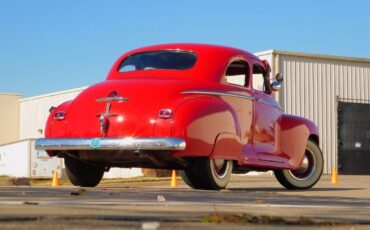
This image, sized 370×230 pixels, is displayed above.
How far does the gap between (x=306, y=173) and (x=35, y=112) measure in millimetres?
36596

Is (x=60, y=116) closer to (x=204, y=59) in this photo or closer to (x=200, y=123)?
(x=200, y=123)

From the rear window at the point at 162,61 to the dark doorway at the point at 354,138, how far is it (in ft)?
62.4

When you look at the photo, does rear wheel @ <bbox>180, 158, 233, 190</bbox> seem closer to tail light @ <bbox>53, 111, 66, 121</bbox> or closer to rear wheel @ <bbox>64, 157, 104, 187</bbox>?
rear wheel @ <bbox>64, 157, 104, 187</bbox>

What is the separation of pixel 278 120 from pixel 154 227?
23.7ft

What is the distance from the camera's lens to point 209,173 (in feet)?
28.8

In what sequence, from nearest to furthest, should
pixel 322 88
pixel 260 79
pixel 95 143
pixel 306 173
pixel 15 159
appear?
pixel 95 143, pixel 260 79, pixel 306 173, pixel 322 88, pixel 15 159

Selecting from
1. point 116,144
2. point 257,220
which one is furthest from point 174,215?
point 116,144

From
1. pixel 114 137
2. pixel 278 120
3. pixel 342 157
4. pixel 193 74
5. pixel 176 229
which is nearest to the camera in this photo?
pixel 176 229

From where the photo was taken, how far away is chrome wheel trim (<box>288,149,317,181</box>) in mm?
11406

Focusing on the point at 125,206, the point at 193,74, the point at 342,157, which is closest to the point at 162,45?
the point at 193,74

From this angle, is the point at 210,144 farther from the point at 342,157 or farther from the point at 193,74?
the point at 342,157

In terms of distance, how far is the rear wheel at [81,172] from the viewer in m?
9.61

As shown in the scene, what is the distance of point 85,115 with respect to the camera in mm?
8891

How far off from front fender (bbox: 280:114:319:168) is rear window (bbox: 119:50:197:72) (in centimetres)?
211
